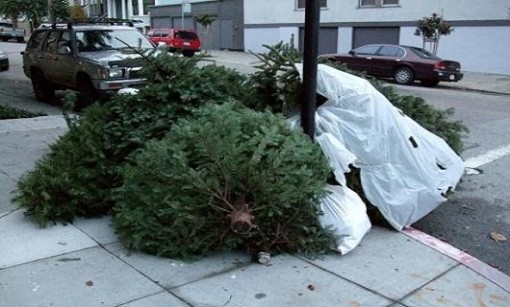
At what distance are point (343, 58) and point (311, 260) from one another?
680 inches

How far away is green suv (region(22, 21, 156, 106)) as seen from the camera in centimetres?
1081

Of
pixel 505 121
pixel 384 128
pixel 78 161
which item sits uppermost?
pixel 384 128

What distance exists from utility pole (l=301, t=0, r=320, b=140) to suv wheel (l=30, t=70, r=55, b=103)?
32.4 ft

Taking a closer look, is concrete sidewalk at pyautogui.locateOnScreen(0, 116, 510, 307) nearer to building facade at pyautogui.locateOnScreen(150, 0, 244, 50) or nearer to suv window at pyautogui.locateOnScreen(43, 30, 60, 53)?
suv window at pyautogui.locateOnScreen(43, 30, 60, 53)

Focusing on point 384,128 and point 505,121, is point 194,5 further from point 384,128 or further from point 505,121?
point 384,128

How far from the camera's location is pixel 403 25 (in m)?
26.2

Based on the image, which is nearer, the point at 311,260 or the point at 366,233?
the point at 311,260

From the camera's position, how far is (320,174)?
423 centimetres

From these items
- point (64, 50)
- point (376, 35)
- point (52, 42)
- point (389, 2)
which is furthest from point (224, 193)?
point (376, 35)

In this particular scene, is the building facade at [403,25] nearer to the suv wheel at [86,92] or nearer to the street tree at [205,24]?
the street tree at [205,24]

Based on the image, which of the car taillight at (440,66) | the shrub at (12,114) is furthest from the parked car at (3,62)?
the car taillight at (440,66)

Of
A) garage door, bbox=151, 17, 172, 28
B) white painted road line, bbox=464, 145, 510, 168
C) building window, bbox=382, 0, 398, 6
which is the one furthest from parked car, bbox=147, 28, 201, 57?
white painted road line, bbox=464, 145, 510, 168

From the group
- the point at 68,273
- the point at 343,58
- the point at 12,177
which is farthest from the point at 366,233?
the point at 343,58

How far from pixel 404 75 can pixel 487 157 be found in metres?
11.7
